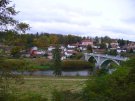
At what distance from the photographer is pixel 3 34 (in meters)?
7.54

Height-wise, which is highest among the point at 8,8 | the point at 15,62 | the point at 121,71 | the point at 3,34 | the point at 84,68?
the point at 8,8

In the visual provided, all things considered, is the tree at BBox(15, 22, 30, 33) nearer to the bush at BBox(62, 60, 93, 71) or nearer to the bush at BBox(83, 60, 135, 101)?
the bush at BBox(83, 60, 135, 101)

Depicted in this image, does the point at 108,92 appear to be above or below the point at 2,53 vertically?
below

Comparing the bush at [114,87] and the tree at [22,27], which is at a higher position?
the tree at [22,27]

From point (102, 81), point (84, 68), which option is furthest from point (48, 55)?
point (102, 81)

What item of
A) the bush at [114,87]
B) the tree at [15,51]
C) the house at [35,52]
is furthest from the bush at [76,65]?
the tree at [15,51]

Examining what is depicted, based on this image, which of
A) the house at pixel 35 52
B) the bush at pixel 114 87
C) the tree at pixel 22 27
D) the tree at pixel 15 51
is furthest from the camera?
the house at pixel 35 52

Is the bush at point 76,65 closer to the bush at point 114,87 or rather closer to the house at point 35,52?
the house at point 35,52

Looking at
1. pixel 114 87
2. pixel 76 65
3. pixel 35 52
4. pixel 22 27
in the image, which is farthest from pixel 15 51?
pixel 76 65

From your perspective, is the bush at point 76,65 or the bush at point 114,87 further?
the bush at point 76,65

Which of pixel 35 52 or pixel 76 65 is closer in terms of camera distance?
pixel 35 52

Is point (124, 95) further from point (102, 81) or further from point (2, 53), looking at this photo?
point (2, 53)

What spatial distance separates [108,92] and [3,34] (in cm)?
1139

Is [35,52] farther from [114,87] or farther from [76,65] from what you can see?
[114,87]
